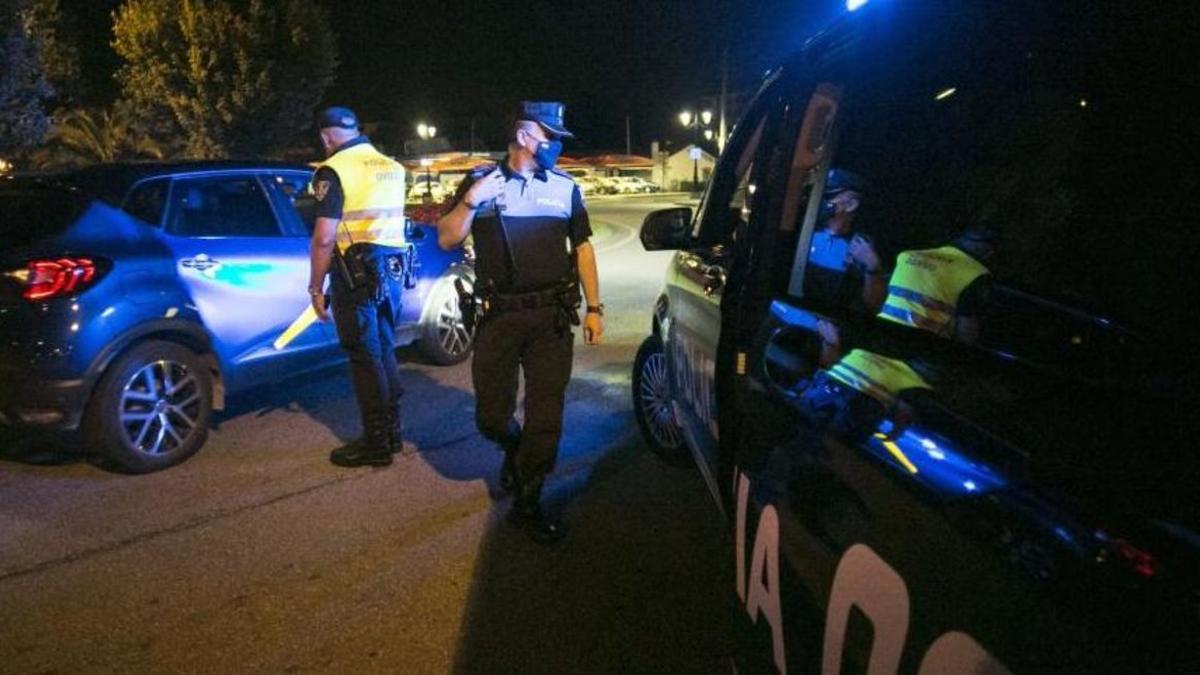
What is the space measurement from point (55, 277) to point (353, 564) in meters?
2.02

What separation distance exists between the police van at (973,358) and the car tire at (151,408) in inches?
131

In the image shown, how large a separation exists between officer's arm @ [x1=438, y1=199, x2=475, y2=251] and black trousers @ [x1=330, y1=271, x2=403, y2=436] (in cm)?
106

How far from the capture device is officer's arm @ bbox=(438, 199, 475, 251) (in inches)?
129

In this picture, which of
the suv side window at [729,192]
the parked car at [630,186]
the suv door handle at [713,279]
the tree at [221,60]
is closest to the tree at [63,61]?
the tree at [221,60]

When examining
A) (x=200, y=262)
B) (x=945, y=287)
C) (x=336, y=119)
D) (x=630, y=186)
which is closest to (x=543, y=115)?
(x=336, y=119)

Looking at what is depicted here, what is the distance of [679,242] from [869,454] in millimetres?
2118

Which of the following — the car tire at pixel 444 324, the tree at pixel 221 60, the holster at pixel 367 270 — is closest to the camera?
the holster at pixel 367 270

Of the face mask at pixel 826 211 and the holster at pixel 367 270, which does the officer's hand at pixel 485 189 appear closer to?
the holster at pixel 367 270

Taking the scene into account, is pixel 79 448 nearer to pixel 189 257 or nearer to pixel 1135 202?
pixel 189 257

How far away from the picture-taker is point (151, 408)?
4.34m

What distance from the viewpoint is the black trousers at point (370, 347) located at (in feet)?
13.8

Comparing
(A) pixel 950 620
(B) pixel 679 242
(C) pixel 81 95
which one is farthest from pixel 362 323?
(C) pixel 81 95

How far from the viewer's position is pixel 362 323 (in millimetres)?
4234

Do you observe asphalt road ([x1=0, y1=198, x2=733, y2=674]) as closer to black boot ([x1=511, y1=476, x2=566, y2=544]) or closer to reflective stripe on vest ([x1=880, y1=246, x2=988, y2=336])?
black boot ([x1=511, y1=476, x2=566, y2=544])
